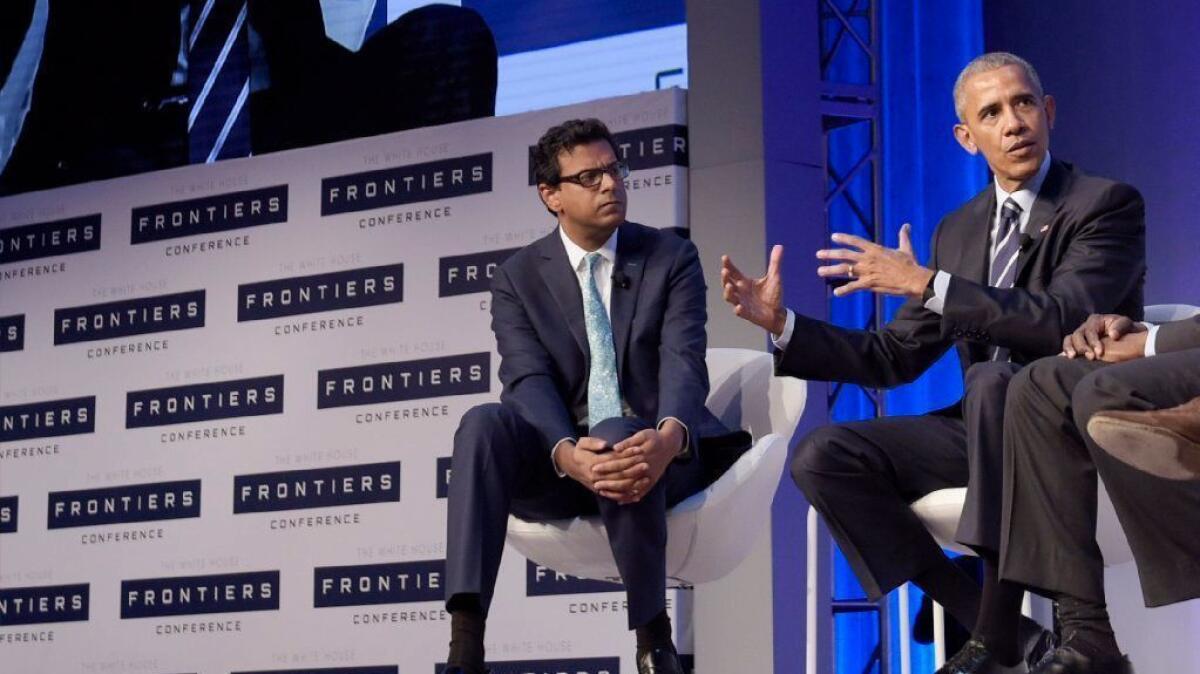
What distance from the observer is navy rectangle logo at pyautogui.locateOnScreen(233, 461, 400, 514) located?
526 centimetres

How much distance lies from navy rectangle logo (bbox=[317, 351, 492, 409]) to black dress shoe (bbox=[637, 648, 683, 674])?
88.4 inches

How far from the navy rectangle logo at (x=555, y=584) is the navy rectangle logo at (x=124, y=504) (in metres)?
1.40

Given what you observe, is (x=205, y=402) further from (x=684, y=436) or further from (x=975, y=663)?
(x=975, y=663)

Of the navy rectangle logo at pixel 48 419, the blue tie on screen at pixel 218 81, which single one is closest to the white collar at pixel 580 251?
the blue tie on screen at pixel 218 81

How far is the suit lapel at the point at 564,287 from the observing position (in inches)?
134

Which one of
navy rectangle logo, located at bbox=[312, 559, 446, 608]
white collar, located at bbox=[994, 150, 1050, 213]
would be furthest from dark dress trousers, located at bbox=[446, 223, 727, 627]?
navy rectangle logo, located at bbox=[312, 559, 446, 608]

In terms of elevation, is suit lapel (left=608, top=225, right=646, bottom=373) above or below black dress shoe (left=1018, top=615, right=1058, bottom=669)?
above

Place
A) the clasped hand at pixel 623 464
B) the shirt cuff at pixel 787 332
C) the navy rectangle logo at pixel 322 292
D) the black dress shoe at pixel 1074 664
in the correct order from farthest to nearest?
the navy rectangle logo at pixel 322 292 < the shirt cuff at pixel 787 332 < the clasped hand at pixel 623 464 < the black dress shoe at pixel 1074 664

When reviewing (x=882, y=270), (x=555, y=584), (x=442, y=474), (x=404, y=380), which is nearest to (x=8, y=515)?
(x=404, y=380)

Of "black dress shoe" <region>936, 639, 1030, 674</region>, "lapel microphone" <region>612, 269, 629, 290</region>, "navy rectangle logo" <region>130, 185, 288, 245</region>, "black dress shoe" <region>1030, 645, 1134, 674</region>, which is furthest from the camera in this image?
"navy rectangle logo" <region>130, 185, 288, 245</region>

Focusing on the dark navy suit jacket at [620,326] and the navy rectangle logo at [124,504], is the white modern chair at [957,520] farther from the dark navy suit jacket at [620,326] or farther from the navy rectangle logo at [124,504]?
the navy rectangle logo at [124,504]

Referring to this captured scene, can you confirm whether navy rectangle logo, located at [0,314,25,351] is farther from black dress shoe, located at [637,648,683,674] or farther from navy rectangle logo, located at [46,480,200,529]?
black dress shoe, located at [637,648,683,674]

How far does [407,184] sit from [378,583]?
1.40 m

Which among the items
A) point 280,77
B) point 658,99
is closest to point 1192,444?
point 658,99
